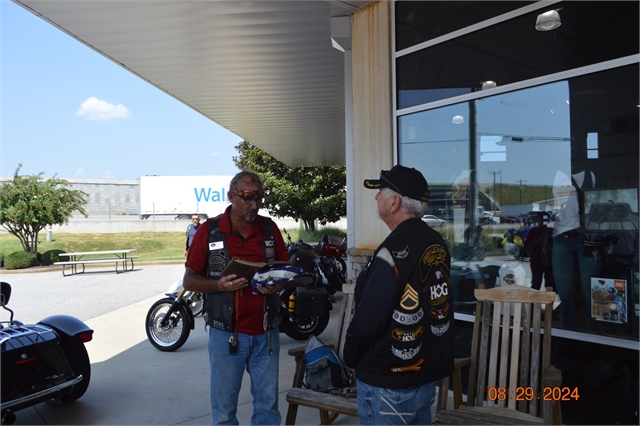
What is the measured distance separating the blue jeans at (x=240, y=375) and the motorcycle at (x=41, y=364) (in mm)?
1772

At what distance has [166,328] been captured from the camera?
21.4 feet

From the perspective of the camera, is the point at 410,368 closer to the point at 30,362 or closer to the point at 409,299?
the point at 409,299

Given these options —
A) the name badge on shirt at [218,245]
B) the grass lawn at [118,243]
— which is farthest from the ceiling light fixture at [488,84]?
the grass lawn at [118,243]

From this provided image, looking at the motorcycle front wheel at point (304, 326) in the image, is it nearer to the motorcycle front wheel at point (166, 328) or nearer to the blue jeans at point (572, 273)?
the motorcycle front wheel at point (166, 328)

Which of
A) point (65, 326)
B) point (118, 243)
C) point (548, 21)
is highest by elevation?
point (548, 21)

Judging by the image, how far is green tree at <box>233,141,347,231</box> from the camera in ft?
73.6

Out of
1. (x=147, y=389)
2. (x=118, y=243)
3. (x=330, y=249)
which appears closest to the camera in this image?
(x=147, y=389)

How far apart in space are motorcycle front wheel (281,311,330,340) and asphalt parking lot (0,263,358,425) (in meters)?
0.16

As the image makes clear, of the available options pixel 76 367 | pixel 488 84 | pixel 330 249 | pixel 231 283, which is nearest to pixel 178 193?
pixel 330 249

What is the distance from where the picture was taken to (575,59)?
350cm

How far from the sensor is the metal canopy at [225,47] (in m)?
4.95

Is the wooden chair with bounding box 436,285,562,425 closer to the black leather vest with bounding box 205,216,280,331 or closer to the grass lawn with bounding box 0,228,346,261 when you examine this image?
the black leather vest with bounding box 205,216,280,331

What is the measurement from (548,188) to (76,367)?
13.6 ft

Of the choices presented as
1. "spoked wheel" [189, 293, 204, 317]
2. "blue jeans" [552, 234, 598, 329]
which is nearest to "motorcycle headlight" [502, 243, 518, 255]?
"blue jeans" [552, 234, 598, 329]
